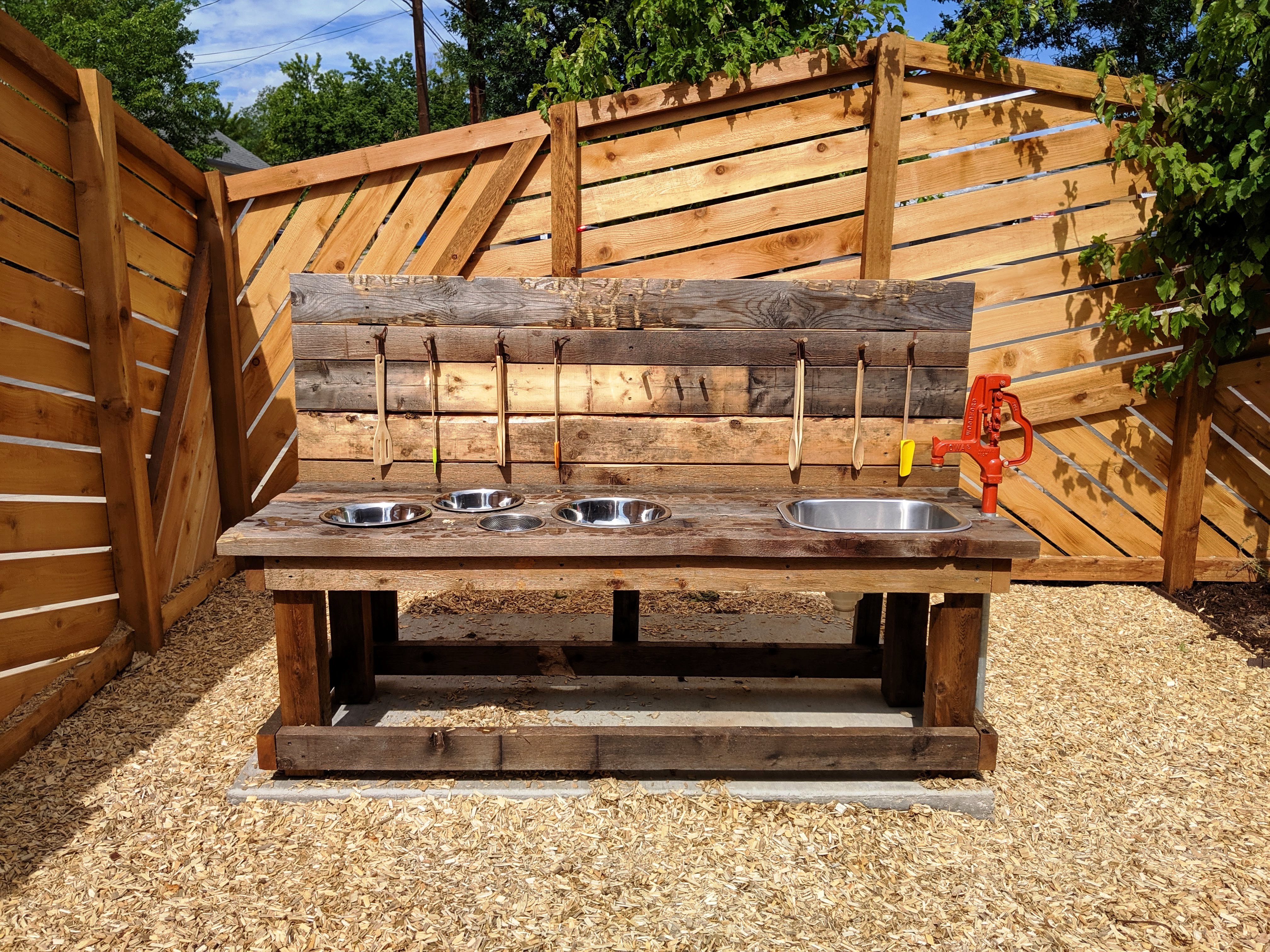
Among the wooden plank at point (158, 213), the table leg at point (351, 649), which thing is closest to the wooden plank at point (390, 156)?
the wooden plank at point (158, 213)

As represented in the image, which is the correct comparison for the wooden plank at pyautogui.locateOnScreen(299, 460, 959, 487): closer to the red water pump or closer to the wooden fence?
the red water pump

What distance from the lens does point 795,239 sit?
4.62m

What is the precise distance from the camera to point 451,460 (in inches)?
130

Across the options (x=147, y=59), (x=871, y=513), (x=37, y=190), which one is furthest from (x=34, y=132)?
(x=147, y=59)

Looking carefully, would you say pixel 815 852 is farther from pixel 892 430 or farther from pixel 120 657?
pixel 120 657

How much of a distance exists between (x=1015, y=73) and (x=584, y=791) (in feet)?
14.6

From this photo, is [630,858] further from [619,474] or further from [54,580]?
[54,580]

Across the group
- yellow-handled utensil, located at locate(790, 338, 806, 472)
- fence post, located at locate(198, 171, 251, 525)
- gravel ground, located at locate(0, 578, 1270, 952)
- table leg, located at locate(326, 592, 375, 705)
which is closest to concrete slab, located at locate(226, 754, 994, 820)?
gravel ground, located at locate(0, 578, 1270, 952)

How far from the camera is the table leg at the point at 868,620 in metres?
3.66

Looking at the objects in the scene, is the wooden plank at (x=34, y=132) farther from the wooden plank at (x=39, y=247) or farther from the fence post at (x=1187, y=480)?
the fence post at (x=1187, y=480)

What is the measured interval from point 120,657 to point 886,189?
15.0 ft

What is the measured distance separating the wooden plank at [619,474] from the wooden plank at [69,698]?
1223 mm

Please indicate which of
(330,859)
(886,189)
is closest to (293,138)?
(886,189)

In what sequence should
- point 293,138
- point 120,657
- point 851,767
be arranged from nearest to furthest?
point 851,767 → point 120,657 → point 293,138
